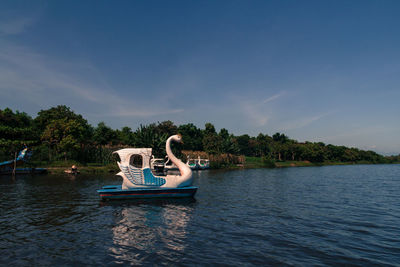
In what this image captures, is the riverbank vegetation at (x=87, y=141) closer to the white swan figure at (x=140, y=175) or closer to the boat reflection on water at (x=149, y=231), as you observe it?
the white swan figure at (x=140, y=175)

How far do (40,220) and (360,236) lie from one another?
51.1 feet

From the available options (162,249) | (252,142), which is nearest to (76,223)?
(162,249)

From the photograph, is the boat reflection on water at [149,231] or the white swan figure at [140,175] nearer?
the boat reflection on water at [149,231]

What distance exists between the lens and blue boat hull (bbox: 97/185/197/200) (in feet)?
55.9

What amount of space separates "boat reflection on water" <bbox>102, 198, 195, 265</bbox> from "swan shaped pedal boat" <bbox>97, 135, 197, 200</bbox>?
69 cm

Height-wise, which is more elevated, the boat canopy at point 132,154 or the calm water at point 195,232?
the boat canopy at point 132,154

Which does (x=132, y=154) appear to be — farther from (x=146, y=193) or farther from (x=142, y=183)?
(x=146, y=193)

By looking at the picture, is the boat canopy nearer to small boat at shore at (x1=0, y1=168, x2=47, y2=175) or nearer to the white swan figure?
the white swan figure

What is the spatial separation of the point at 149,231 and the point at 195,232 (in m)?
2.12

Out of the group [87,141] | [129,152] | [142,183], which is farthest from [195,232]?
[87,141]

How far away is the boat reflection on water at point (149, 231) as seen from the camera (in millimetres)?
8156

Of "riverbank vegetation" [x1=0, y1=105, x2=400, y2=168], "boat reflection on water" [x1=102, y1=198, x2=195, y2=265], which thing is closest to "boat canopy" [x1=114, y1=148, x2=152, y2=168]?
"boat reflection on water" [x1=102, y1=198, x2=195, y2=265]

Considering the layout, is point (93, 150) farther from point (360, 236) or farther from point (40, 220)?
point (360, 236)


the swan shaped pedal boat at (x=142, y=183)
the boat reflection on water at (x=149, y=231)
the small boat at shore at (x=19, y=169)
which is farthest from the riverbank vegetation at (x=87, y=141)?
the boat reflection on water at (x=149, y=231)
